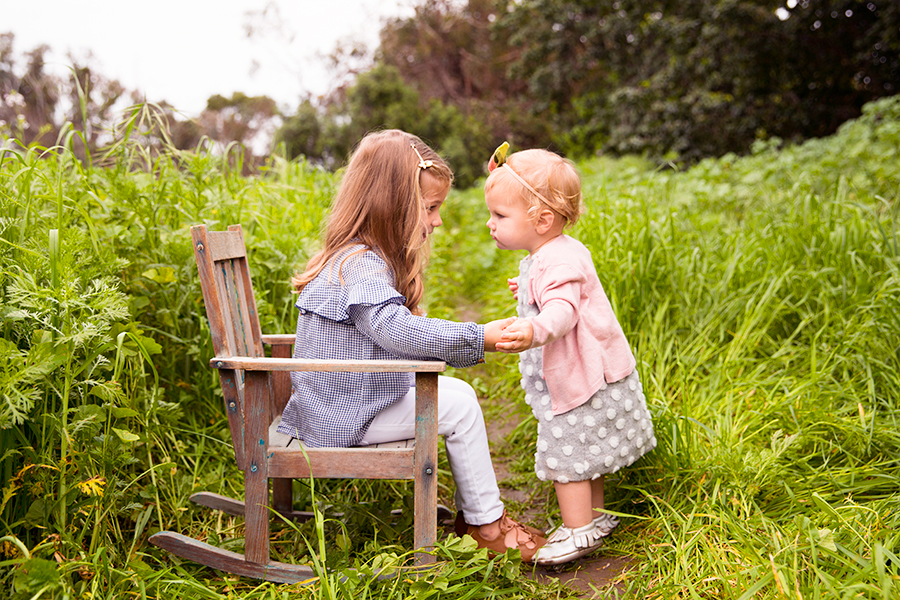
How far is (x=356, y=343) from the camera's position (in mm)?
1988

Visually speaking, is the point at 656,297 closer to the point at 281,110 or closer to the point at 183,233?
the point at 183,233

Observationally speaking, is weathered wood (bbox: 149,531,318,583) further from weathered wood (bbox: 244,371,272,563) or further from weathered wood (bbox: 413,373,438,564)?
weathered wood (bbox: 413,373,438,564)

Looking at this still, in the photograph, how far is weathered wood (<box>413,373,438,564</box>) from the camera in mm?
1769

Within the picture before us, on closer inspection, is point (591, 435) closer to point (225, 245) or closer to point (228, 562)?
point (228, 562)

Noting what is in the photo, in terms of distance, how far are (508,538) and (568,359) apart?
2.10 feet

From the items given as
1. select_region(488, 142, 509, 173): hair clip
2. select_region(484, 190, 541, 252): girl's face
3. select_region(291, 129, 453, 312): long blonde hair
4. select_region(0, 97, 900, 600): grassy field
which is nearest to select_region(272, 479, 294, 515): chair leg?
select_region(0, 97, 900, 600): grassy field

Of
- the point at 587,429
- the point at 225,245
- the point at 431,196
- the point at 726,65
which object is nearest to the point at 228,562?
the point at 225,245

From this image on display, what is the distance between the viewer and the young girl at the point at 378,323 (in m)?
1.92

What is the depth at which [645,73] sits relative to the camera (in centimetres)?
1548

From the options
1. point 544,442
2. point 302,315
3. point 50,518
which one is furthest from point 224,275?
point 544,442

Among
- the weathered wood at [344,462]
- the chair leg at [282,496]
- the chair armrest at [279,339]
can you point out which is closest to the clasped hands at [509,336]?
the weathered wood at [344,462]

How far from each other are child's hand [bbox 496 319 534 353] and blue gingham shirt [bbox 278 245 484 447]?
0.25ft

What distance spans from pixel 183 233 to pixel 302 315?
879mm

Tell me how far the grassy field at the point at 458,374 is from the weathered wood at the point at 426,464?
0.28 feet
